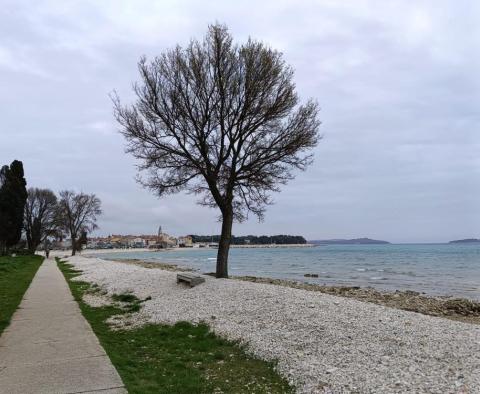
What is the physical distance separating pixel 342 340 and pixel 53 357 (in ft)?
15.8

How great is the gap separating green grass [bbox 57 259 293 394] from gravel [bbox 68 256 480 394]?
30cm

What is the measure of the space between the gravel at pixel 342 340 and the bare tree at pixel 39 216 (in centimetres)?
6789

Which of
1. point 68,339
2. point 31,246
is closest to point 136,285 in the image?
point 68,339

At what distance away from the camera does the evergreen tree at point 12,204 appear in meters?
50.2

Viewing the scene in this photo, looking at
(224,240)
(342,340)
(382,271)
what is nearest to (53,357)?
(342,340)

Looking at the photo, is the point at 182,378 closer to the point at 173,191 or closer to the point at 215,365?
the point at 215,365

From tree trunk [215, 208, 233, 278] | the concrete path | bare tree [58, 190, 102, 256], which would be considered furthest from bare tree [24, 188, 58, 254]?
the concrete path

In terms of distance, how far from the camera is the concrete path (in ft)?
19.9

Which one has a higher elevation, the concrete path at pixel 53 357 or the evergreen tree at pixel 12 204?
the evergreen tree at pixel 12 204

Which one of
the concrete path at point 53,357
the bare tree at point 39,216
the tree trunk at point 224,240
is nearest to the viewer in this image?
the concrete path at point 53,357

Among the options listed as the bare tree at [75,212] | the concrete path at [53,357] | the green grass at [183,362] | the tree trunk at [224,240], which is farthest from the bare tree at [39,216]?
the green grass at [183,362]

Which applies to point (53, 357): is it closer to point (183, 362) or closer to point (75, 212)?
point (183, 362)

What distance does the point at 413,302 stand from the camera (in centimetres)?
1881

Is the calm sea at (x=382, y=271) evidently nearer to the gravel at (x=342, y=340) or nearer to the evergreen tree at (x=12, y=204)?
the gravel at (x=342, y=340)
